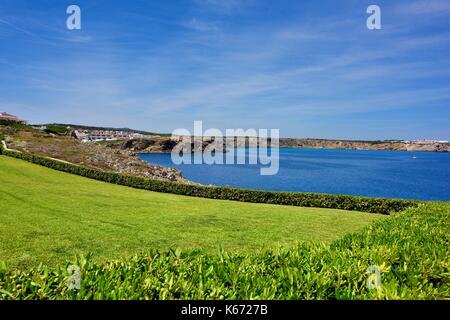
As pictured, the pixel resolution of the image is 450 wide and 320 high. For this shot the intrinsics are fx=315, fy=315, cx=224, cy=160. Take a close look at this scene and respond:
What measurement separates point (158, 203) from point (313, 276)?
1418 centimetres

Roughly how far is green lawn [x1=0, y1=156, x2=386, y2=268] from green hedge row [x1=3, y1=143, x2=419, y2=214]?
3435 mm

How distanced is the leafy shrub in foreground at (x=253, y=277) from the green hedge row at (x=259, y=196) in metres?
16.0

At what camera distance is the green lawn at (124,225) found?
8727mm

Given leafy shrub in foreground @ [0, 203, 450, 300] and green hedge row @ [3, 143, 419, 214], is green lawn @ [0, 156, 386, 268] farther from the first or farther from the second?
green hedge row @ [3, 143, 419, 214]

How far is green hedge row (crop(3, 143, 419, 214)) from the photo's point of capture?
19391 millimetres

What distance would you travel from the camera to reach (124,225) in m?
11.4

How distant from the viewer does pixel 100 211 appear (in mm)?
13367

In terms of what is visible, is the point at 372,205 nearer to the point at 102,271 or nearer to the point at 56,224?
the point at 56,224

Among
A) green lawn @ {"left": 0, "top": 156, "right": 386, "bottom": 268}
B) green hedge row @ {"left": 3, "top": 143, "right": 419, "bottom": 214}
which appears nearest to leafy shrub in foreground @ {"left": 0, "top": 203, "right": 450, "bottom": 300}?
green lawn @ {"left": 0, "top": 156, "right": 386, "bottom": 268}

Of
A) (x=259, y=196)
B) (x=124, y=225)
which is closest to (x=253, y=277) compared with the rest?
(x=124, y=225)

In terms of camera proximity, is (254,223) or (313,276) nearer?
(313,276)

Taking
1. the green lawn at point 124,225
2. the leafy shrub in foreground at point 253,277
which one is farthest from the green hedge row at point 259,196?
the leafy shrub in foreground at point 253,277

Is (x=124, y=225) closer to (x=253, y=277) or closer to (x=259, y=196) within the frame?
(x=253, y=277)
